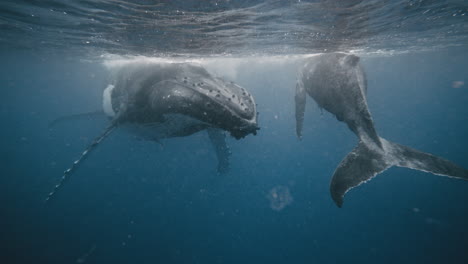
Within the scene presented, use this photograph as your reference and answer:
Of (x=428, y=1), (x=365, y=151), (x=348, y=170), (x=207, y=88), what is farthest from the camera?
(x=428, y=1)

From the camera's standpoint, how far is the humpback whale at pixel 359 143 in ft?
19.8

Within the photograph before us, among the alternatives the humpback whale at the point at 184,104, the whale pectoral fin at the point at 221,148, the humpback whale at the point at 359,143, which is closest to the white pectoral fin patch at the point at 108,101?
the humpback whale at the point at 184,104

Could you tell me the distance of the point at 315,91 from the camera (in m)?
10.4

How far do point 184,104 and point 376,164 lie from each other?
5.31 meters

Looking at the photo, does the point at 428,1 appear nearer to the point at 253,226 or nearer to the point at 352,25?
the point at 352,25

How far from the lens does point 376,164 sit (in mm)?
6652

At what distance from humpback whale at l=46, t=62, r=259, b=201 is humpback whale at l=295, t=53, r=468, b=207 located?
3.05 metres

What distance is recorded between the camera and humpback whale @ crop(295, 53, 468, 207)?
6027 millimetres

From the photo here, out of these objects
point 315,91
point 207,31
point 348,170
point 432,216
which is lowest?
point 432,216

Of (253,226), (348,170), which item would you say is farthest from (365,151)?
(253,226)

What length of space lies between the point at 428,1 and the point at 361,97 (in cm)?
614

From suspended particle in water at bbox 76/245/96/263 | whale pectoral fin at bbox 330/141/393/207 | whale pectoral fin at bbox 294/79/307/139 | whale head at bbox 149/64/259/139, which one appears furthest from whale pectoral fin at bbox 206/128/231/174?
suspended particle in water at bbox 76/245/96/263

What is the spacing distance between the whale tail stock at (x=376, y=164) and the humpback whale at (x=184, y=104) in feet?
9.20

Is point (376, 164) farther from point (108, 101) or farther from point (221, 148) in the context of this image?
point (108, 101)
